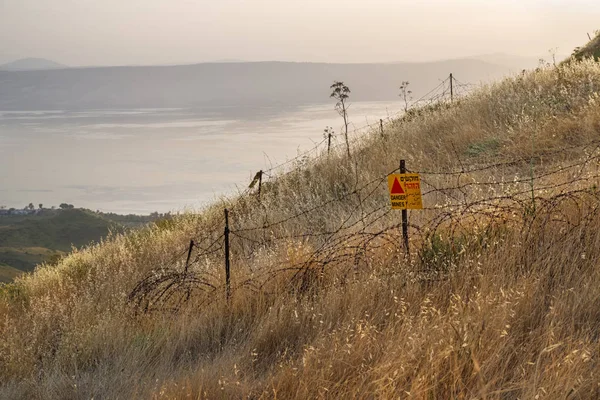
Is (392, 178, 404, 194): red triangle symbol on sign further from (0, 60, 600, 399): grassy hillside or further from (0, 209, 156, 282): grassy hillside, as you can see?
(0, 209, 156, 282): grassy hillside

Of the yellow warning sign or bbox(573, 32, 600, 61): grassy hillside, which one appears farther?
bbox(573, 32, 600, 61): grassy hillside

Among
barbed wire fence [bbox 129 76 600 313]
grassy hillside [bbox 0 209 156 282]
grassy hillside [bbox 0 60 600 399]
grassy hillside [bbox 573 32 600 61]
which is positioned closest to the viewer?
grassy hillside [bbox 0 60 600 399]

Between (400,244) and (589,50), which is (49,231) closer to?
(589,50)

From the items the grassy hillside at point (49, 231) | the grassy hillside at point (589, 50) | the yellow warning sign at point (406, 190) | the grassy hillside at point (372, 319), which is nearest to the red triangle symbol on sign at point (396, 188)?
the yellow warning sign at point (406, 190)

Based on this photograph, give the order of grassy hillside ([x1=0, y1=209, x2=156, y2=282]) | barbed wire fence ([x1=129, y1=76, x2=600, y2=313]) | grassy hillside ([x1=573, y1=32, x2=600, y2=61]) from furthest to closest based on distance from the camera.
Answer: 1. grassy hillside ([x1=0, y1=209, x2=156, y2=282])
2. grassy hillside ([x1=573, y1=32, x2=600, y2=61])
3. barbed wire fence ([x1=129, y1=76, x2=600, y2=313])

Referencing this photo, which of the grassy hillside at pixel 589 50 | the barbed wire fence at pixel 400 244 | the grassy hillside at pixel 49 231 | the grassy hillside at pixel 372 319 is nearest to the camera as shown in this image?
the grassy hillside at pixel 372 319

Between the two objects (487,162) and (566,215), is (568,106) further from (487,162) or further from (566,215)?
(566,215)

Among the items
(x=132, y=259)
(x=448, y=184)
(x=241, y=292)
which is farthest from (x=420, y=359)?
(x=132, y=259)

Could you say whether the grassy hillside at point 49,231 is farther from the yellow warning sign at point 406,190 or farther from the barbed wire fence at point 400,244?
the yellow warning sign at point 406,190

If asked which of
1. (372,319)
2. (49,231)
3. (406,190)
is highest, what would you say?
(406,190)

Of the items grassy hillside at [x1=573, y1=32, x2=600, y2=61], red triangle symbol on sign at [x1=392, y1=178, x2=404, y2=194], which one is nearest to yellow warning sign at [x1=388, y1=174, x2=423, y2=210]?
red triangle symbol on sign at [x1=392, y1=178, x2=404, y2=194]

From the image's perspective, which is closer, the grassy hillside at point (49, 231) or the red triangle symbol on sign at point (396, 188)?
the red triangle symbol on sign at point (396, 188)

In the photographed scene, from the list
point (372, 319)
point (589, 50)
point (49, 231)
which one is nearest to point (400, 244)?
point (372, 319)

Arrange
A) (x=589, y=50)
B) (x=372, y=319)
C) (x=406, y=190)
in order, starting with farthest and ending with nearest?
(x=589, y=50) < (x=406, y=190) < (x=372, y=319)
